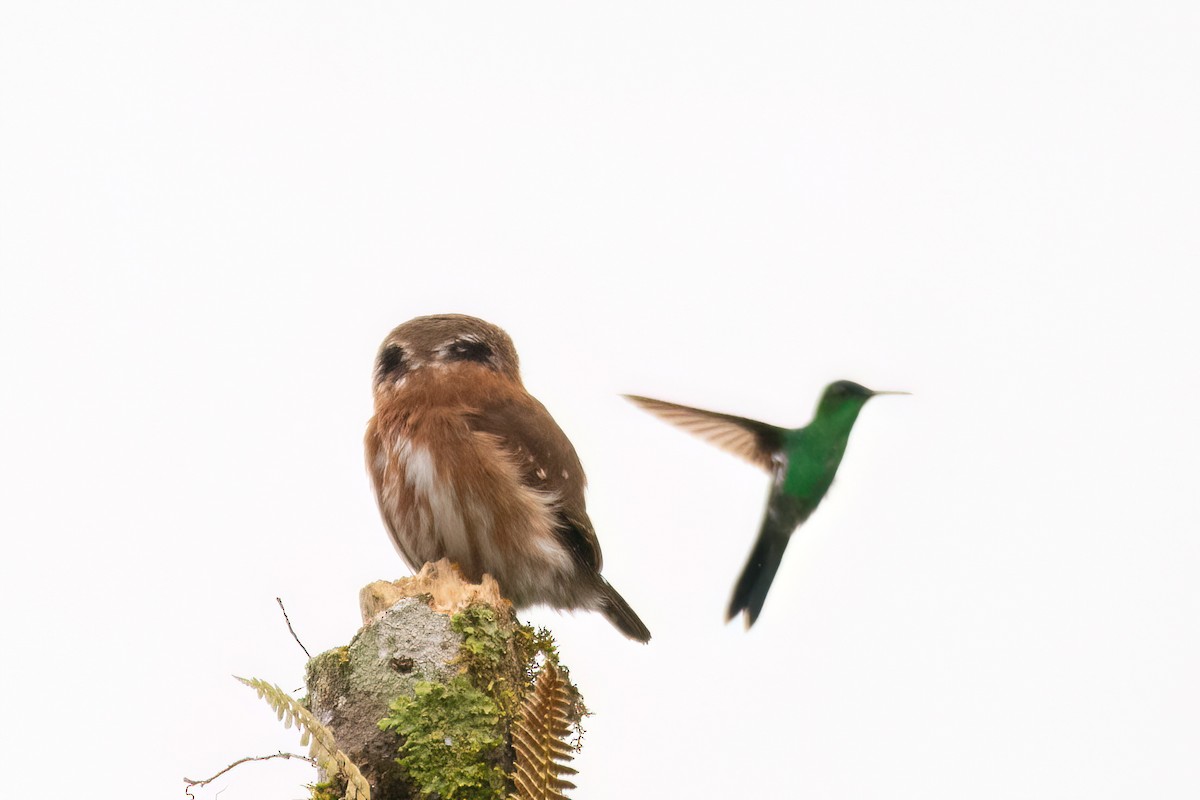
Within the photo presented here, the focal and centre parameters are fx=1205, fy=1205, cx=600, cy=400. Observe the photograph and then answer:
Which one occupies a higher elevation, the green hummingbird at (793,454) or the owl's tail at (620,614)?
the green hummingbird at (793,454)

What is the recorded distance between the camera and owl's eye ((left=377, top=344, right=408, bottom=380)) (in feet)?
20.3

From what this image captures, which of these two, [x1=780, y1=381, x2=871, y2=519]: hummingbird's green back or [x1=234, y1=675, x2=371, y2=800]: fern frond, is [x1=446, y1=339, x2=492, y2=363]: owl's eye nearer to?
[x1=780, y1=381, x2=871, y2=519]: hummingbird's green back

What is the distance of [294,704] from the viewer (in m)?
3.94

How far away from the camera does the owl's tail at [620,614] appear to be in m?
6.22

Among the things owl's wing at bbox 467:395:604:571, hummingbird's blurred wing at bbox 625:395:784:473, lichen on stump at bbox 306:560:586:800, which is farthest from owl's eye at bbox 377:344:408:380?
lichen on stump at bbox 306:560:586:800

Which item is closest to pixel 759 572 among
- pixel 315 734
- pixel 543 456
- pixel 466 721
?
pixel 543 456

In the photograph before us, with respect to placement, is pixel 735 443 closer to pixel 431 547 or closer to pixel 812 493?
pixel 812 493

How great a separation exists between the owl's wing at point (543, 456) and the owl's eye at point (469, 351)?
28 centimetres

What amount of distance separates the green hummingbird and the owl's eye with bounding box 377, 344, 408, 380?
1.91 m

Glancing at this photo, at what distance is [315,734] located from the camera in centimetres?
399

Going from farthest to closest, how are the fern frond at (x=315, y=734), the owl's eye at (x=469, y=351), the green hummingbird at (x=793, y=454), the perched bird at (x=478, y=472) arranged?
the green hummingbird at (x=793, y=454), the owl's eye at (x=469, y=351), the perched bird at (x=478, y=472), the fern frond at (x=315, y=734)

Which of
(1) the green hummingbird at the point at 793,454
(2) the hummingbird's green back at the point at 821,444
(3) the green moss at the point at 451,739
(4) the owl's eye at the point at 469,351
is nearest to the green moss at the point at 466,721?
(3) the green moss at the point at 451,739

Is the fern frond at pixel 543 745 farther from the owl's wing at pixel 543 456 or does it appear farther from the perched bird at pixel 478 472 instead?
the owl's wing at pixel 543 456

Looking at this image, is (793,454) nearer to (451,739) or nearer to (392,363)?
(392,363)
